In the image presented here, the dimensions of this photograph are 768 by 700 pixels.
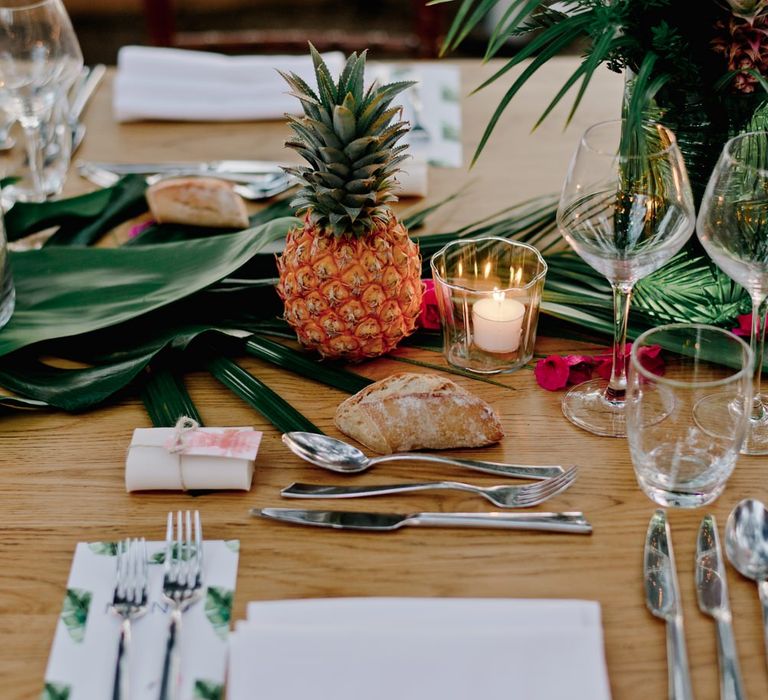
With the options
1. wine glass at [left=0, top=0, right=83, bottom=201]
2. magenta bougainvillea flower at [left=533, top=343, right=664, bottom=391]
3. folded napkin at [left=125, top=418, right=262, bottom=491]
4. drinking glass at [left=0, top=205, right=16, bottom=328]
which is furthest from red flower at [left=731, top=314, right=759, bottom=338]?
wine glass at [left=0, top=0, right=83, bottom=201]

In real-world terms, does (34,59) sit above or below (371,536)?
above

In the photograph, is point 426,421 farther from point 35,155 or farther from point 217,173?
point 35,155

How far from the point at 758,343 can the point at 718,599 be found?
32cm

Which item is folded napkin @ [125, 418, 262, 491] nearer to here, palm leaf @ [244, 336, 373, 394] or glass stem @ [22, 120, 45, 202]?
palm leaf @ [244, 336, 373, 394]

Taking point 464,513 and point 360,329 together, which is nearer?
point 464,513

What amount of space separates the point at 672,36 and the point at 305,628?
69cm

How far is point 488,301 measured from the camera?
1138mm

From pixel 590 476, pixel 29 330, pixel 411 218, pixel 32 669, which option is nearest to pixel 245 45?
pixel 411 218

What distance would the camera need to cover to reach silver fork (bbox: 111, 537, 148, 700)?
2.64ft

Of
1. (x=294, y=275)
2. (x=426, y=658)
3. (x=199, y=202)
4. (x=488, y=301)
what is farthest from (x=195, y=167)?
(x=426, y=658)

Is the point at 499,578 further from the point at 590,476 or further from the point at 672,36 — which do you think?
the point at 672,36

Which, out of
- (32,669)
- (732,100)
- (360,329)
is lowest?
(32,669)

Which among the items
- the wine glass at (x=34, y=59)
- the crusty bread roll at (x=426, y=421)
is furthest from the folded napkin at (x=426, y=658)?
the wine glass at (x=34, y=59)

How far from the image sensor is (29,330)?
1.21 metres
